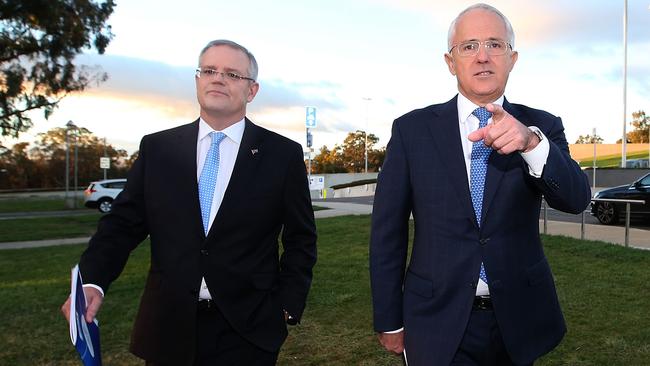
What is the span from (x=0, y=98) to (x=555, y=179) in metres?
20.6

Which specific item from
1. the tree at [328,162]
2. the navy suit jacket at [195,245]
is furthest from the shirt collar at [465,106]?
the tree at [328,162]

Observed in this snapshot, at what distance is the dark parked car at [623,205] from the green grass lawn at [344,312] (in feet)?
16.7

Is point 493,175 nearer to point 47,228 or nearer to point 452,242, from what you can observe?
point 452,242

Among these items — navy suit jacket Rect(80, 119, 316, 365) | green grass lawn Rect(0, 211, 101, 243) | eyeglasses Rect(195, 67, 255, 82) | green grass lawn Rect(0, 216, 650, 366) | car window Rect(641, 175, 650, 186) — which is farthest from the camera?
green grass lawn Rect(0, 211, 101, 243)

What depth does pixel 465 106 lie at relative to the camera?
7.20ft

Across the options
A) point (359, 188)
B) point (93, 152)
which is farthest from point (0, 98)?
point (93, 152)

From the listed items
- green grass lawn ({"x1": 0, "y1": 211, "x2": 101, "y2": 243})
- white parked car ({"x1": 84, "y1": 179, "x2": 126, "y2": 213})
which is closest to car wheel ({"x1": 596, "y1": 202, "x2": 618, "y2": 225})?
green grass lawn ({"x1": 0, "y1": 211, "x2": 101, "y2": 243})

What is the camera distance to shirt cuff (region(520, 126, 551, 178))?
5.92 feet

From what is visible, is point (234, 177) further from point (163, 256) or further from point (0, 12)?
point (0, 12)

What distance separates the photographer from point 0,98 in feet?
61.4

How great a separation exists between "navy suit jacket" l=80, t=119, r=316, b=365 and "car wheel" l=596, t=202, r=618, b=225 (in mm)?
13706

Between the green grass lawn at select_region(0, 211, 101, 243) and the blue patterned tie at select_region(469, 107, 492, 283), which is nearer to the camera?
the blue patterned tie at select_region(469, 107, 492, 283)

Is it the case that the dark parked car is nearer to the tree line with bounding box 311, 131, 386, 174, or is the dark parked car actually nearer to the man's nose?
the man's nose

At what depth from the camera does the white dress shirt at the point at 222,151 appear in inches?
99.6
